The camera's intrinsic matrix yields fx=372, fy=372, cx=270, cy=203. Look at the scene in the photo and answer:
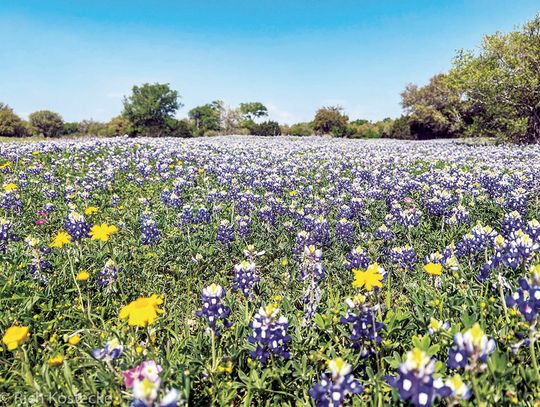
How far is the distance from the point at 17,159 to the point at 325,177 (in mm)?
9165

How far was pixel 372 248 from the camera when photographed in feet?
17.2

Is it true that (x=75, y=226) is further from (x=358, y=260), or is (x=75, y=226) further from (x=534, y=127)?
(x=534, y=127)

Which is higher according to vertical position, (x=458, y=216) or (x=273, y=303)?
(x=458, y=216)

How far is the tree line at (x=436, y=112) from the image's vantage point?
21172 millimetres

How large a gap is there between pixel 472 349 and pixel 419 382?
0.31 m

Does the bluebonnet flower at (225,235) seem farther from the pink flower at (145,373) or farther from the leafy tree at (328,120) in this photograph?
the leafy tree at (328,120)

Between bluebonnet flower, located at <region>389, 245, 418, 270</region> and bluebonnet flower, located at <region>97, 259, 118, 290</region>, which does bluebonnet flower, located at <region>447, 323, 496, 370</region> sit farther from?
bluebonnet flower, located at <region>97, 259, 118, 290</region>

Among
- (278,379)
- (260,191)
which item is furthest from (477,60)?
(278,379)

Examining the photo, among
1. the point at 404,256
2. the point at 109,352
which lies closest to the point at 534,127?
the point at 404,256

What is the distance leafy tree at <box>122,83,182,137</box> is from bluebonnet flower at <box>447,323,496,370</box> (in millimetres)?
71318

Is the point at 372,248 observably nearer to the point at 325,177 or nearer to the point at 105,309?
the point at 105,309

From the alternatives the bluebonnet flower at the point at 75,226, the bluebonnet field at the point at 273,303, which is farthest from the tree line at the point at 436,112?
the bluebonnet flower at the point at 75,226

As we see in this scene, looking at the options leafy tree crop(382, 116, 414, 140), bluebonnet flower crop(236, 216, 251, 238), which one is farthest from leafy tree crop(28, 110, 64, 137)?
bluebonnet flower crop(236, 216, 251, 238)

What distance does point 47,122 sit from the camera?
89.6m
